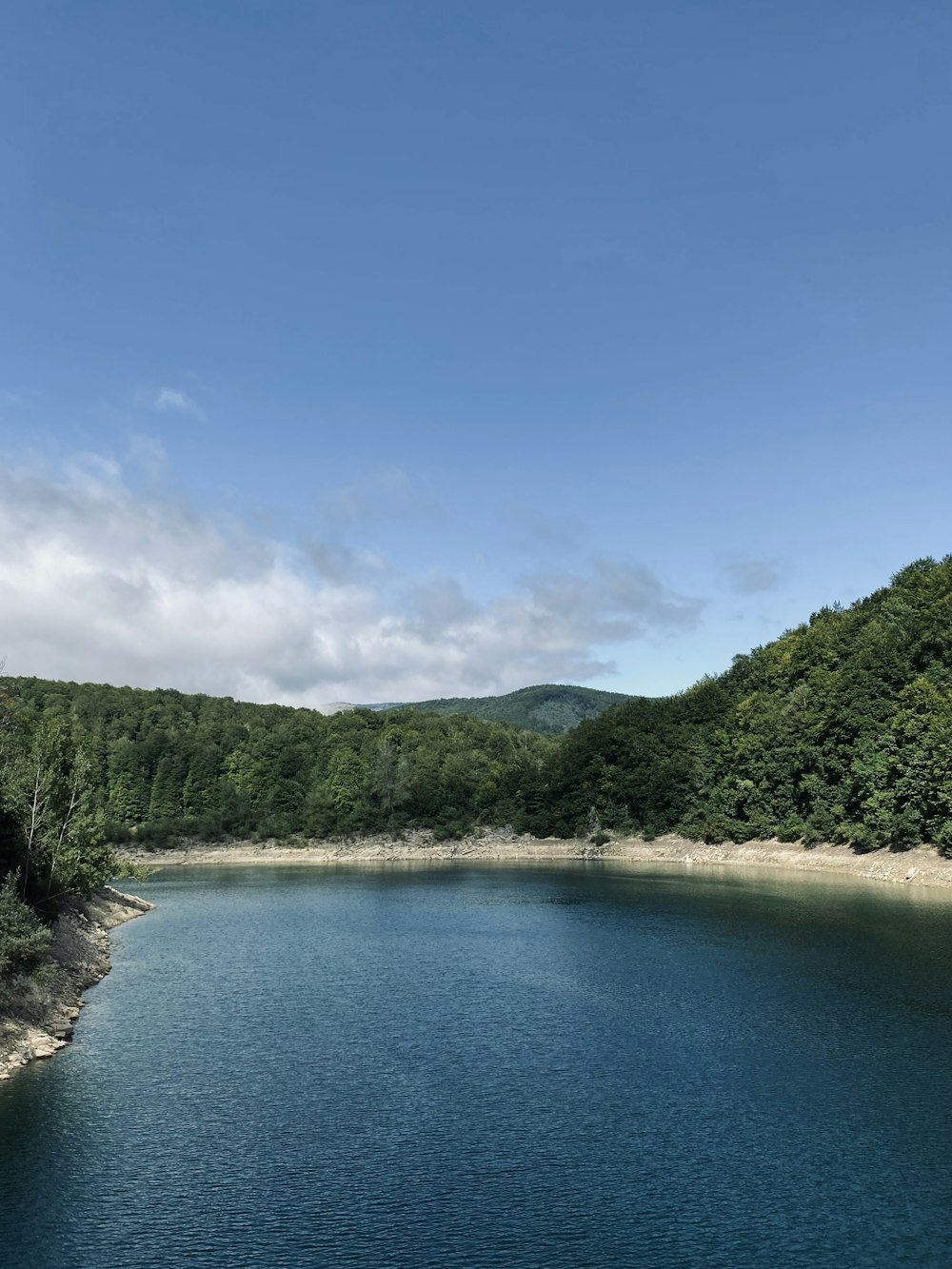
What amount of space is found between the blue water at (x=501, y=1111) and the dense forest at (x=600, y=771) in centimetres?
1037

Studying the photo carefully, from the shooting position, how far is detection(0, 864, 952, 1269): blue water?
73.3 feet

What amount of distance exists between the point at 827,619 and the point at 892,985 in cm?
10976

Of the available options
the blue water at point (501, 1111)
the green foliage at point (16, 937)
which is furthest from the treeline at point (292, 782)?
the green foliage at point (16, 937)

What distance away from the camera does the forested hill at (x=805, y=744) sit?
102 meters

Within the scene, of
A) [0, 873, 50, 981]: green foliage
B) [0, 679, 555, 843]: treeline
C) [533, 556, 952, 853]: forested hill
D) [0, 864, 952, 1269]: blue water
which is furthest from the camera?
[0, 679, 555, 843]: treeline

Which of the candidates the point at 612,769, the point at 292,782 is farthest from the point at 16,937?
the point at 292,782

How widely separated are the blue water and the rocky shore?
1193mm

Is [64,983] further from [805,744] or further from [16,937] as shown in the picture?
[805,744]

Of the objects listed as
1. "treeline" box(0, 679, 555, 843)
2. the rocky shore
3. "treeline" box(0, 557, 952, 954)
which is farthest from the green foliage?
"treeline" box(0, 679, 555, 843)

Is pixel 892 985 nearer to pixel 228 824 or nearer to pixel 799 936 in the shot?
pixel 799 936

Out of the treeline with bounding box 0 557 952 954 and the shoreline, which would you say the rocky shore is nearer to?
the treeline with bounding box 0 557 952 954

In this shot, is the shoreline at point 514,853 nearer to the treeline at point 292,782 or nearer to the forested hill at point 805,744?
the forested hill at point 805,744

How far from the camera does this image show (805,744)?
12081 centimetres

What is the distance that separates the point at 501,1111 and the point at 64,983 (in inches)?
1079
